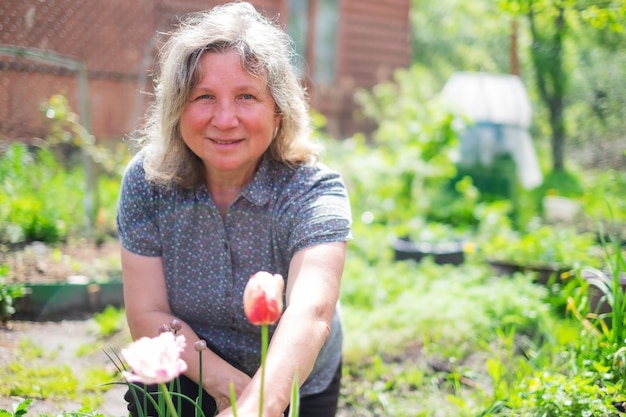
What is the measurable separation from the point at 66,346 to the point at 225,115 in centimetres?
180

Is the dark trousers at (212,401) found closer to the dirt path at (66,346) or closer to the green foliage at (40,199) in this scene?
the dirt path at (66,346)

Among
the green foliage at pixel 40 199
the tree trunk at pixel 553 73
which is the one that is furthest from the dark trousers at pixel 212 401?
the tree trunk at pixel 553 73

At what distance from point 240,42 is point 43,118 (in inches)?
95.2

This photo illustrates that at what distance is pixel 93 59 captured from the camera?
484 cm

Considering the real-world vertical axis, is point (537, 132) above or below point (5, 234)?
above

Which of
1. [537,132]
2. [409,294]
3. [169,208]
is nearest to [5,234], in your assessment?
[169,208]

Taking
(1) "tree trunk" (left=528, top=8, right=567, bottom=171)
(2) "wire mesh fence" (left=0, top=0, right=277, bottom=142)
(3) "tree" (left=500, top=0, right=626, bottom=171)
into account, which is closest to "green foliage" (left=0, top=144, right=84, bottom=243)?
(2) "wire mesh fence" (left=0, top=0, right=277, bottom=142)

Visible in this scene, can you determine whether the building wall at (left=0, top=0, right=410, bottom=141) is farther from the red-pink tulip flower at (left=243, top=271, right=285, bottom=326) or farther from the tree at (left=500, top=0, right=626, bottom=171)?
the red-pink tulip flower at (left=243, top=271, right=285, bottom=326)

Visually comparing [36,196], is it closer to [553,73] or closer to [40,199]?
[40,199]

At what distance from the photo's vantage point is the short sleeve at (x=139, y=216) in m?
1.85

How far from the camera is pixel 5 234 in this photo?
2.80m

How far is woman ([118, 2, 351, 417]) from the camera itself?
1.68 m

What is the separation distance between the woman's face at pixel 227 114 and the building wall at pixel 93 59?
58 centimetres

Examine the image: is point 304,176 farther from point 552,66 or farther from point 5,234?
point 552,66
